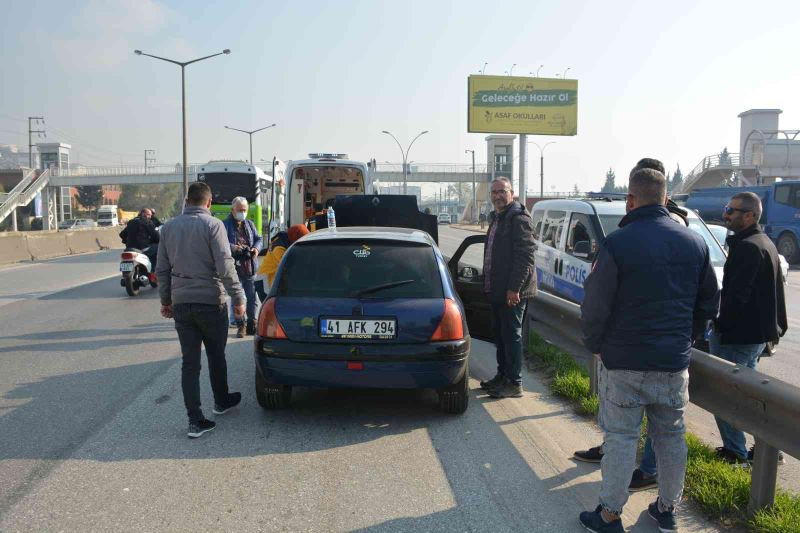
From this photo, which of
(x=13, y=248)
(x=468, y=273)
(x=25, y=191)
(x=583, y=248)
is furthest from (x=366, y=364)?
(x=25, y=191)

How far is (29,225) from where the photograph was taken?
Result: 74.9 m

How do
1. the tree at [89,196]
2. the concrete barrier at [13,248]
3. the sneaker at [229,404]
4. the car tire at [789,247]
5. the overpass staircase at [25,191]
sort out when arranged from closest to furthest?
the sneaker at [229,404] → the concrete barrier at [13,248] → the car tire at [789,247] → the overpass staircase at [25,191] → the tree at [89,196]

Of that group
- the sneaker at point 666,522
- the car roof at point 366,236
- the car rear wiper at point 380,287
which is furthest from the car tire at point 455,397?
the sneaker at point 666,522

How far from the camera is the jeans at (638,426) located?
3.17 metres

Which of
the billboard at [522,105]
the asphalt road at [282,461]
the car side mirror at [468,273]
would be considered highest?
the billboard at [522,105]

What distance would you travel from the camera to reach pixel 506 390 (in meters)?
5.73

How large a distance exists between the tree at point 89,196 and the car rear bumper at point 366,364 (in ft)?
356

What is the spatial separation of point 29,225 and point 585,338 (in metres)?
84.3

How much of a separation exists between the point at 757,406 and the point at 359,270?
9.26ft

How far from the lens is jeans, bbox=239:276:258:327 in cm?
855

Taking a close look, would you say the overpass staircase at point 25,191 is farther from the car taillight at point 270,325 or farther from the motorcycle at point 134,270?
the car taillight at point 270,325

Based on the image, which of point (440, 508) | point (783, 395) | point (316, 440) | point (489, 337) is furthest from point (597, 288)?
point (489, 337)

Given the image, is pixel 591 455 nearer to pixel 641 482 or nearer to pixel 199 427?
pixel 641 482

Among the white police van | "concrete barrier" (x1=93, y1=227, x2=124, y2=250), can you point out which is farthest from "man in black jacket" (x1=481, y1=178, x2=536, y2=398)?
"concrete barrier" (x1=93, y1=227, x2=124, y2=250)
